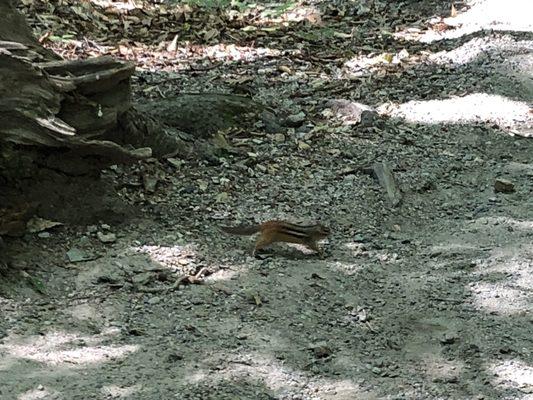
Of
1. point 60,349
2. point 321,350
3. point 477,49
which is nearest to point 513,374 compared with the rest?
point 321,350

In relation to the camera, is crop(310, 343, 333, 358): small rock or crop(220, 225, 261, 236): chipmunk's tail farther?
crop(220, 225, 261, 236): chipmunk's tail

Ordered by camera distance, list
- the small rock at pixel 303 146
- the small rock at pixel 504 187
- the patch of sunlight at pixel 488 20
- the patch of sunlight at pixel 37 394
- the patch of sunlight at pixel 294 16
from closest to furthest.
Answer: the patch of sunlight at pixel 37 394 → the small rock at pixel 504 187 → the small rock at pixel 303 146 → the patch of sunlight at pixel 488 20 → the patch of sunlight at pixel 294 16

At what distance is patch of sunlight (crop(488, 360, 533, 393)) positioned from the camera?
9.71ft

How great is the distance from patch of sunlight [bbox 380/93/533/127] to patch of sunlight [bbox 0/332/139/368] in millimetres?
3045

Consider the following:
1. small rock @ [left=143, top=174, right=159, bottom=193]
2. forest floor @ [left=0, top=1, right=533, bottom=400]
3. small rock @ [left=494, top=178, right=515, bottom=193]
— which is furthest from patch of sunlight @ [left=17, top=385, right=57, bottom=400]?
small rock @ [left=494, top=178, right=515, bottom=193]

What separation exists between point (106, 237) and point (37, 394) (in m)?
1.19

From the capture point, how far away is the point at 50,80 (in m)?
3.67

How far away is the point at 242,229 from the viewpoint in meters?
3.99

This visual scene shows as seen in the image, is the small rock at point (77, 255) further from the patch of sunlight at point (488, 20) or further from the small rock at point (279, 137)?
the patch of sunlight at point (488, 20)

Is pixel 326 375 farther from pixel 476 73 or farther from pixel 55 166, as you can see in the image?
pixel 476 73

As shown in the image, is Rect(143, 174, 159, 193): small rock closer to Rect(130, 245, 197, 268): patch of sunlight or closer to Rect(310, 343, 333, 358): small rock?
Rect(130, 245, 197, 268): patch of sunlight

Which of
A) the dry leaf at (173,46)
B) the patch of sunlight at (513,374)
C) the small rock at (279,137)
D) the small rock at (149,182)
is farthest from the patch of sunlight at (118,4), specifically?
the patch of sunlight at (513,374)

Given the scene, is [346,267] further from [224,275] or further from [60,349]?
[60,349]

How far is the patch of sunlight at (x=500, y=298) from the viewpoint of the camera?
345cm
